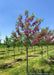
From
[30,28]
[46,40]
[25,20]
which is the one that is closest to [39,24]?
[30,28]

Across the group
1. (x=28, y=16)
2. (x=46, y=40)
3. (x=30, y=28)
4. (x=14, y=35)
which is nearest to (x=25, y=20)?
(x=28, y=16)

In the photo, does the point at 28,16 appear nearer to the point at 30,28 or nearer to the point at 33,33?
the point at 30,28

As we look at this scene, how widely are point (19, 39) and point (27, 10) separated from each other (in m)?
2.85

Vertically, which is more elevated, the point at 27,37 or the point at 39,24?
the point at 39,24

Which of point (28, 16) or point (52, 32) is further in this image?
point (52, 32)

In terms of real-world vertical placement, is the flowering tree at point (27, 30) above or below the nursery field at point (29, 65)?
above

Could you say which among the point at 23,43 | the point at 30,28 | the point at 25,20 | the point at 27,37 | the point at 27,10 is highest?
the point at 27,10

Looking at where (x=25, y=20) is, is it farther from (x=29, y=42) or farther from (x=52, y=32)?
(x=52, y=32)

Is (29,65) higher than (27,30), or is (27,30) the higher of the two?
(27,30)

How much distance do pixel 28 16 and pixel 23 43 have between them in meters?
2.62

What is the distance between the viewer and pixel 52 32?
14242 millimetres

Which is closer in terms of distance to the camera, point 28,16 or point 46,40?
point 28,16

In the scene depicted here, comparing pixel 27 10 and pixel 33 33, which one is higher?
pixel 27 10

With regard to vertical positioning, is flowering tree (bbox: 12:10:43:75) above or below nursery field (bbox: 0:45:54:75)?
above
